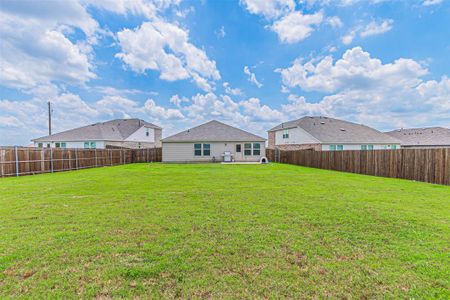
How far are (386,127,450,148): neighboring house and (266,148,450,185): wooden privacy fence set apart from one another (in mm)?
20108

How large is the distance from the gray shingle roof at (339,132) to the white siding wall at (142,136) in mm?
19747

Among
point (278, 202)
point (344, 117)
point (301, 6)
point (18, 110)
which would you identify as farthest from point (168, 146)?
point (344, 117)

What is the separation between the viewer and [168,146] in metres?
24.0

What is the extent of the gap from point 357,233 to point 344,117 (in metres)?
31.7

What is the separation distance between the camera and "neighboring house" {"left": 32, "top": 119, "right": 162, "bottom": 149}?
28781 mm

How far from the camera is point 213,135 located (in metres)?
24.5

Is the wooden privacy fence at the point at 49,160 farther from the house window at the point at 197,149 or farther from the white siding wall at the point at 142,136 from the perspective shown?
the white siding wall at the point at 142,136

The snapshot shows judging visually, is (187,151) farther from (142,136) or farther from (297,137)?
(297,137)

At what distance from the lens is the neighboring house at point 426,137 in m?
29.8

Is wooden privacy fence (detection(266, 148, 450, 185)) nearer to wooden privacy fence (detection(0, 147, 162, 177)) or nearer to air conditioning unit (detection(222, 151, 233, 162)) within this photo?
air conditioning unit (detection(222, 151, 233, 162))

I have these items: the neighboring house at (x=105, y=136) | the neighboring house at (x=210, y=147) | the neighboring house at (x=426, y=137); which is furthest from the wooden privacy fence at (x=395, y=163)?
the neighboring house at (x=105, y=136)

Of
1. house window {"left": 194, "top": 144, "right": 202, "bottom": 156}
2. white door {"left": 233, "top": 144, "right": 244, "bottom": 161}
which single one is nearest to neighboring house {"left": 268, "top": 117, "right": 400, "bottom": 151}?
white door {"left": 233, "top": 144, "right": 244, "bottom": 161}

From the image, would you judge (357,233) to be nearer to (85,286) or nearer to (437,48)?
(85,286)

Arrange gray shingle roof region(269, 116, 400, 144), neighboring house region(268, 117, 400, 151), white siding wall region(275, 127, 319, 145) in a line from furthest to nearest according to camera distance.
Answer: white siding wall region(275, 127, 319, 145) < gray shingle roof region(269, 116, 400, 144) < neighboring house region(268, 117, 400, 151)
